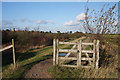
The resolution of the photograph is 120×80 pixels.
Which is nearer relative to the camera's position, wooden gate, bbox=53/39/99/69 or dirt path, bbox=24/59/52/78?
dirt path, bbox=24/59/52/78

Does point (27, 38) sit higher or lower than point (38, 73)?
higher

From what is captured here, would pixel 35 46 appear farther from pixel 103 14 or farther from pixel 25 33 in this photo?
pixel 103 14

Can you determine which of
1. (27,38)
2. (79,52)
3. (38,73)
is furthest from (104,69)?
(27,38)

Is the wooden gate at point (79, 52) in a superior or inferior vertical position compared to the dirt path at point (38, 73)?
superior

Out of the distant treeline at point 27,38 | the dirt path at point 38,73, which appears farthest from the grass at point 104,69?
the distant treeline at point 27,38

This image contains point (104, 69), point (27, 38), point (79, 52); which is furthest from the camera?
point (27, 38)

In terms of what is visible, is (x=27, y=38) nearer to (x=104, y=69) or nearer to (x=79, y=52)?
(x=79, y=52)

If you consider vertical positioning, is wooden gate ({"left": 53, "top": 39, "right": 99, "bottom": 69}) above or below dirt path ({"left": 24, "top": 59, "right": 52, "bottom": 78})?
above

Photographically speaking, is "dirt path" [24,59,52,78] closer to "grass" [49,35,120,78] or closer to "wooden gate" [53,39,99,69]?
"grass" [49,35,120,78]

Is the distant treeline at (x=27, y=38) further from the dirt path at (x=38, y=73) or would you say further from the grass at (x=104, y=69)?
the dirt path at (x=38, y=73)

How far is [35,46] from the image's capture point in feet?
63.0

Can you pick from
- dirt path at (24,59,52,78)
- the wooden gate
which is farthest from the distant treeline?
dirt path at (24,59,52,78)

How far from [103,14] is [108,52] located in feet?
8.72

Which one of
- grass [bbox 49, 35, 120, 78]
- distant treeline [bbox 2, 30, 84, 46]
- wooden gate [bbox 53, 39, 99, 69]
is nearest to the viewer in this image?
grass [bbox 49, 35, 120, 78]
